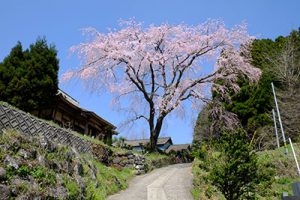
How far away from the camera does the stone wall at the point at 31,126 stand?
10.1m

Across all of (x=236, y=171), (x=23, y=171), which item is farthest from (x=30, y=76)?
(x=236, y=171)

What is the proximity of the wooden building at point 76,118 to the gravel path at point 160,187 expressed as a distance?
478cm

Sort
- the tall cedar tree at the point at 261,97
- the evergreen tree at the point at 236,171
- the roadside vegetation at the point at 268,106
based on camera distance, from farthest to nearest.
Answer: the tall cedar tree at the point at 261,97 → the roadside vegetation at the point at 268,106 → the evergreen tree at the point at 236,171

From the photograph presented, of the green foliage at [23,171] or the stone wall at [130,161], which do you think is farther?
the stone wall at [130,161]

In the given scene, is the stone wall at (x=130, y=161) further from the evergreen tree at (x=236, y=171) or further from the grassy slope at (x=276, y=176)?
the evergreen tree at (x=236, y=171)

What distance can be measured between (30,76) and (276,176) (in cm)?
1349

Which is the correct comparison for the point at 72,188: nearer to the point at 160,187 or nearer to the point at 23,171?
the point at 23,171

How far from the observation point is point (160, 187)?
1399 centimetres

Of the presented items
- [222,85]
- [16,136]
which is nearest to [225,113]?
[222,85]

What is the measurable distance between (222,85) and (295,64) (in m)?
5.81

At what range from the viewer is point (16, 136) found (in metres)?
9.76

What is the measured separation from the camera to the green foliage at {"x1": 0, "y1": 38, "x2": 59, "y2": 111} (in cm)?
1596

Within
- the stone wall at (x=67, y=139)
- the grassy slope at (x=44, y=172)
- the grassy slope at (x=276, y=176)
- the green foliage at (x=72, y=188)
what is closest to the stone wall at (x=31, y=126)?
the stone wall at (x=67, y=139)

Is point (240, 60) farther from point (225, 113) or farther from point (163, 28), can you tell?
point (163, 28)
